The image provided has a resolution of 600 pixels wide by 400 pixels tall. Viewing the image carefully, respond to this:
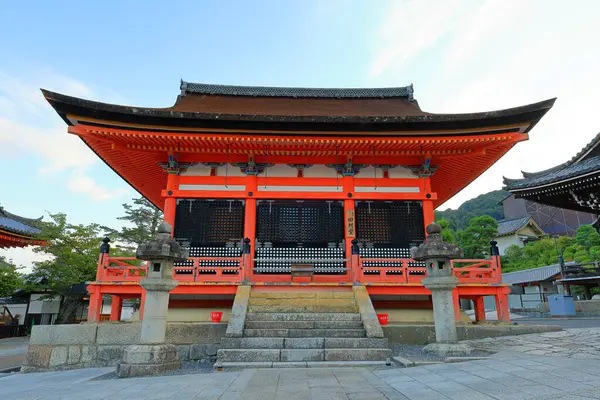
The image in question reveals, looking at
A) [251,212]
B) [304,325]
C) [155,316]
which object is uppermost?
[251,212]

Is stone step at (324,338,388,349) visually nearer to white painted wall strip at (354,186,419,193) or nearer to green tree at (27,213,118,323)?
white painted wall strip at (354,186,419,193)

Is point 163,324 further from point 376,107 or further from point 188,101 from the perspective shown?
point 376,107

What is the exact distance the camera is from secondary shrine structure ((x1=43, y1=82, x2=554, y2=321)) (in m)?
10.8

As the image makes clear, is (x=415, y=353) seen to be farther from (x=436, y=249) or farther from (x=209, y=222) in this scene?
(x=209, y=222)

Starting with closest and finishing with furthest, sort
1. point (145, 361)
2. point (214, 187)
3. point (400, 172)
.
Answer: point (145, 361), point (214, 187), point (400, 172)

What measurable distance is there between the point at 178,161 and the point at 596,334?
543 inches

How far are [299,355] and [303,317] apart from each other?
1.44m

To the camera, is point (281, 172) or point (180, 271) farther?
point (281, 172)

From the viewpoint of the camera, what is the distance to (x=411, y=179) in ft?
42.9

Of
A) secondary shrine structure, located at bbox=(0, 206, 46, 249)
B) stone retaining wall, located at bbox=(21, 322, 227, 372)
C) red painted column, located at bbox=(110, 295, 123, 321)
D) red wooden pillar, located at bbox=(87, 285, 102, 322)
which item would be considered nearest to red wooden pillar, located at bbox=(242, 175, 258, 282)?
stone retaining wall, located at bbox=(21, 322, 227, 372)

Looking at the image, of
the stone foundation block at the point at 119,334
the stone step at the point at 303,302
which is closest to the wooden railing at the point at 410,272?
the stone step at the point at 303,302

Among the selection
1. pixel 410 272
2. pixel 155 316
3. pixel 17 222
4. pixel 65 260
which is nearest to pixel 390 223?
pixel 410 272

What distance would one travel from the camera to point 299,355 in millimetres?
7477

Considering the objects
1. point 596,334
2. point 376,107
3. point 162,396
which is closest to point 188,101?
point 376,107
